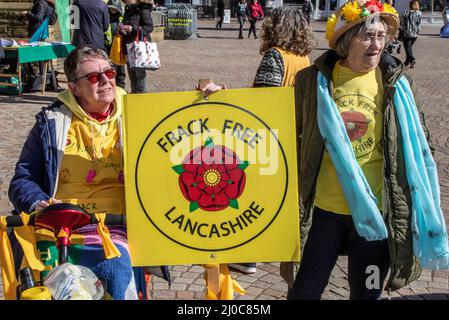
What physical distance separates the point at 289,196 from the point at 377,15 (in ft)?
3.12

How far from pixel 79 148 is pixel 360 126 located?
1.21 meters

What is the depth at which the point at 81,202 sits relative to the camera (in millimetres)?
2586

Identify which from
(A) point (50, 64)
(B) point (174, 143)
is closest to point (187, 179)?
(B) point (174, 143)

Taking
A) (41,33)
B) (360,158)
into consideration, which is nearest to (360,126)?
(360,158)

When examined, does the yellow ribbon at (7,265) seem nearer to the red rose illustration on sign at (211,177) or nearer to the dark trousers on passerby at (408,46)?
the red rose illustration on sign at (211,177)

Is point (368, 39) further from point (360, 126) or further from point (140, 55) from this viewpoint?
point (140, 55)

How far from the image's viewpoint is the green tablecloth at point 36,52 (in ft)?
33.3

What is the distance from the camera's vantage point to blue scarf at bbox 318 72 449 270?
2600 mm

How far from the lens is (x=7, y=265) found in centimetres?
227

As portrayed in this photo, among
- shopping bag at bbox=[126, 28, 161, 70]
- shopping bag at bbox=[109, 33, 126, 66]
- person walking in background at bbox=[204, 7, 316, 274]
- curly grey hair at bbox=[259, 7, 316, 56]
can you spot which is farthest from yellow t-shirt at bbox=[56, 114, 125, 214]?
shopping bag at bbox=[109, 33, 126, 66]

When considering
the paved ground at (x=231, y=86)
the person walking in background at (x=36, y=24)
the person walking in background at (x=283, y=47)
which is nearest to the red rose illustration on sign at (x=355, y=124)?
the person walking in background at (x=283, y=47)
